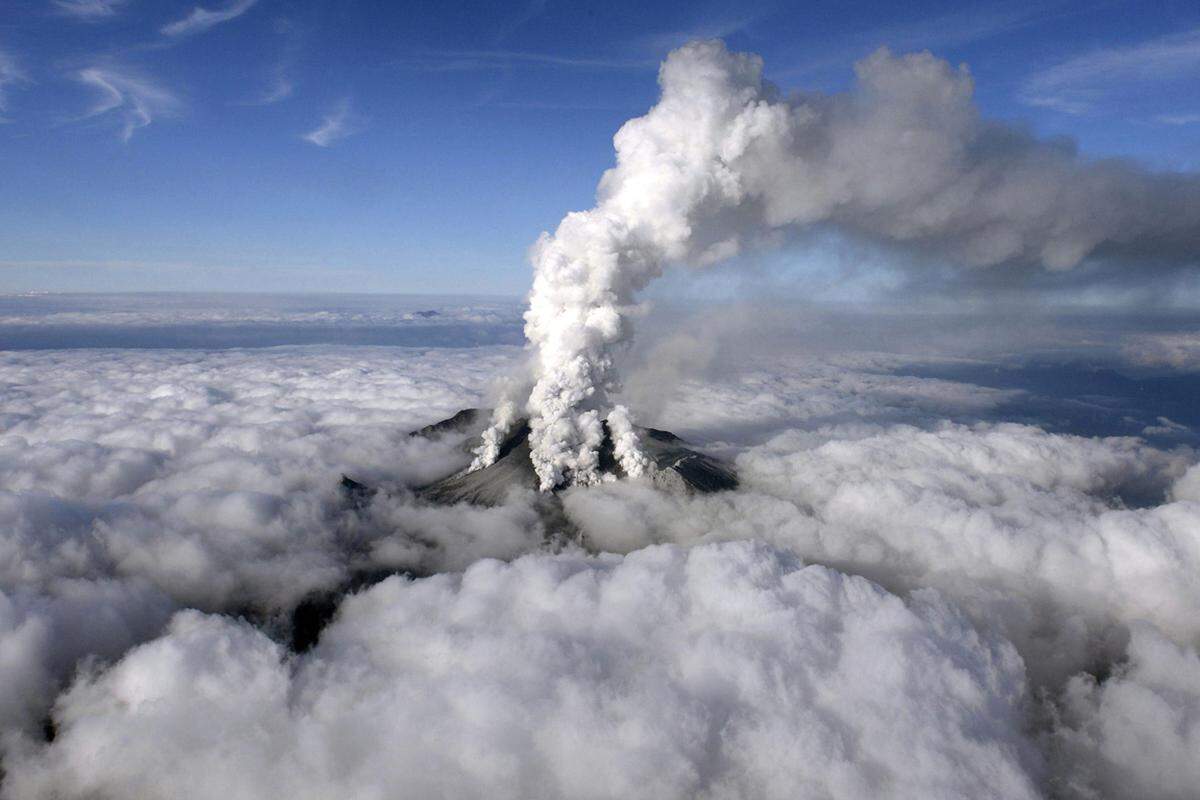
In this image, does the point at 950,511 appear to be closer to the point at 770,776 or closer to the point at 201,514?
the point at 770,776

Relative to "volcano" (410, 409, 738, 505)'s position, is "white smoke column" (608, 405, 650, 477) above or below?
above

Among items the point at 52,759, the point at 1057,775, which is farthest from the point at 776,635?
the point at 52,759

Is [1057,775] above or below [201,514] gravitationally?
below

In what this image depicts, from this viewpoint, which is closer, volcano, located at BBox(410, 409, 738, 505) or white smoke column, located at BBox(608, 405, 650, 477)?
white smoke column, located at BBox(608, 405, 650, 477)

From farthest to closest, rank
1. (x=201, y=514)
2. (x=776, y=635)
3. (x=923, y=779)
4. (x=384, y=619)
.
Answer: (x=201, y=514)
(x=384, y=619)
(x=776, y=635)
(x=923, y=779)

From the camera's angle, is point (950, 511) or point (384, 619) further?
point (950, 511)

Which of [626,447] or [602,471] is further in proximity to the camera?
[602,471]

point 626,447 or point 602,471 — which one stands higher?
point 626,447

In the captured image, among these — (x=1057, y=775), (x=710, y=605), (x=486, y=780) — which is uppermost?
(x=710, y=605)
